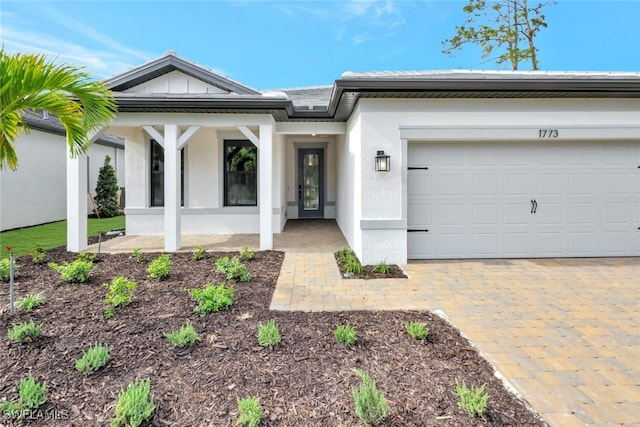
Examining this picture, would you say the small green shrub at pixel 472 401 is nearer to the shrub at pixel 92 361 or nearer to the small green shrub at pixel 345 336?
the small green shrub at pixel 345 336

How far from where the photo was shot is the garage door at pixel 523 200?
6434 millimetres

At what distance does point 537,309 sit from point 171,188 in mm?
7046

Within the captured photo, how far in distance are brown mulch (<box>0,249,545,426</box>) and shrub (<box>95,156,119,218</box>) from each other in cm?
1170

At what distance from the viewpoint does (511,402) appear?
2.27 metres

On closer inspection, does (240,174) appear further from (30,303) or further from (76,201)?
(30,303)

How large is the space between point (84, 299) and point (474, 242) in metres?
6.50

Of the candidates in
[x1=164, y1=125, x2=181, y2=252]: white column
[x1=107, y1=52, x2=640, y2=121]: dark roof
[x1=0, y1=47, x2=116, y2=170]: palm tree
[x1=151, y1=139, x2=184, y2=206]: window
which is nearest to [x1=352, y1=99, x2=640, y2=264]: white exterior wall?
[x1=107, y1=52, x2=640, y2=121]: dark roof

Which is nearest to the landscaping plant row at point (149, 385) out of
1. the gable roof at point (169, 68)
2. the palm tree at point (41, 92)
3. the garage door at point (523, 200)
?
the palm tree at point (41, 92)

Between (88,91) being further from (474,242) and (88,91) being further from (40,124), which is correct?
(40,124)

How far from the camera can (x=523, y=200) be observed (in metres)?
6.51

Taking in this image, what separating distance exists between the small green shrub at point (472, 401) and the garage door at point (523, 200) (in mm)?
4380

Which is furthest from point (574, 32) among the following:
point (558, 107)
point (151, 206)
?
point (151, 206)

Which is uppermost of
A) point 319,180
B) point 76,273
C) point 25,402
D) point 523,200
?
point 319,180

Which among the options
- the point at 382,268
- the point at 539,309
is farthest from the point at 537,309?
the point at 382,268
